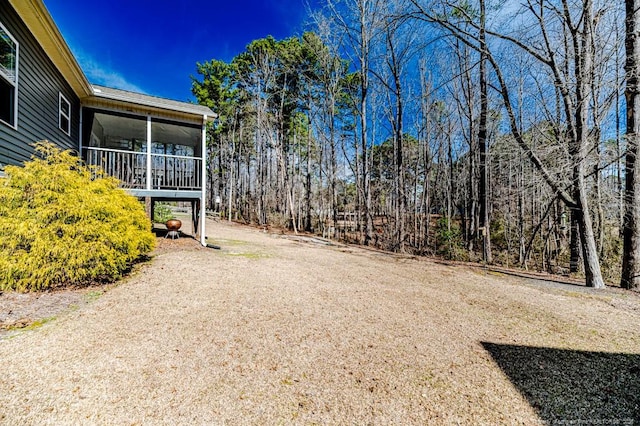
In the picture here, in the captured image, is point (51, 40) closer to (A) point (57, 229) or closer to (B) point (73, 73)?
(B) point (73, 73)

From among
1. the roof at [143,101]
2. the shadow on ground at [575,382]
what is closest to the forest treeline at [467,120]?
the shadow on ground at [575,382]

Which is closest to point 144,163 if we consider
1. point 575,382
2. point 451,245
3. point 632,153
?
point 575,382

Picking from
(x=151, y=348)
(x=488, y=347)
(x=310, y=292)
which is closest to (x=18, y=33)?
(x=151, y=348)

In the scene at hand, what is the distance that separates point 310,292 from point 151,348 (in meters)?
2.44

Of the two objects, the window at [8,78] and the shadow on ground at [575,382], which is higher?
the window at [8,78]

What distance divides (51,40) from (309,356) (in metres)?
7.35

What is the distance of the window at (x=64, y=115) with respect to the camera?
259 inches

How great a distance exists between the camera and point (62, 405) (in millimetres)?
1984

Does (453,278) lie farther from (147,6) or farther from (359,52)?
(147,6)

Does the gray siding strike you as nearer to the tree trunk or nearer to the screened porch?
the screened porch

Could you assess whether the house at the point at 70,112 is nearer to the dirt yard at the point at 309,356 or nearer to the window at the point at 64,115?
the window at the point at 64,115

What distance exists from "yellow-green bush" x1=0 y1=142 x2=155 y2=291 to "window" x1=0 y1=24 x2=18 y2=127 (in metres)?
1.14

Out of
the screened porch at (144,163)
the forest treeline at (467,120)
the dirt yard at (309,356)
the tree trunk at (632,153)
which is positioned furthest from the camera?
the screened porch at (144,163)

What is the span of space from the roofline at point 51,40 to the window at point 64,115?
495mm
